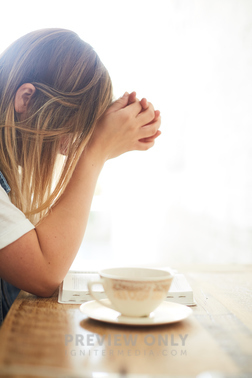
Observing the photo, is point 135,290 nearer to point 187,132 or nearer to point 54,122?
point 54,122

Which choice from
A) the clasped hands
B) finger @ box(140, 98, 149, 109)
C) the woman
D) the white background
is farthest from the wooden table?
the white background

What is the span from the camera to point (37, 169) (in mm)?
779

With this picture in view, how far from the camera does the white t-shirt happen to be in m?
0.55

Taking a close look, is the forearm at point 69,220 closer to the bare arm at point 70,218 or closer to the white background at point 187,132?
the bare arm at point 70,218

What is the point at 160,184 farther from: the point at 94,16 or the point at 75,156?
the point at 75,156

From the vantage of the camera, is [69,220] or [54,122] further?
[54,122]

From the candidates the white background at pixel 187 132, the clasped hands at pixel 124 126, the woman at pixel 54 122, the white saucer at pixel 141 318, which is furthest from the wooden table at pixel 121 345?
the white background at pixel 187 132

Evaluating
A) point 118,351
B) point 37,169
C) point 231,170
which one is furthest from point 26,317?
point 231,170

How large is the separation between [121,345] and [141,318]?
7 cm

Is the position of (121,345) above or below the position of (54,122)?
below

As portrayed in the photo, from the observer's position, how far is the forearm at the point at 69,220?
1.98 ft

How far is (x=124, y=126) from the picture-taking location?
814mm

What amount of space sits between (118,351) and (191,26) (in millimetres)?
2481

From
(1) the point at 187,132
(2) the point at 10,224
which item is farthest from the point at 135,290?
(1) the point at 187,132
